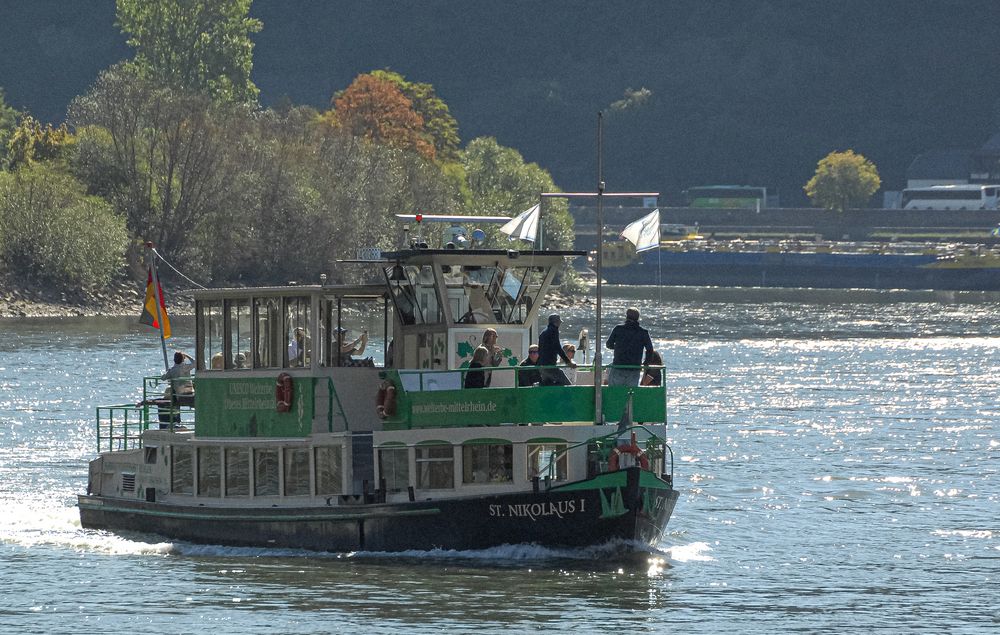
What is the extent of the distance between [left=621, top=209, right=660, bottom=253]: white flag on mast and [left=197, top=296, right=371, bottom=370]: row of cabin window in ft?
19.1

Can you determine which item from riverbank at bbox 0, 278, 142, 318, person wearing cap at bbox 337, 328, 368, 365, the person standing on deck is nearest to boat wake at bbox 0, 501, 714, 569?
the person standing on deck

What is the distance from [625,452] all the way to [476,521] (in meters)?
3.04

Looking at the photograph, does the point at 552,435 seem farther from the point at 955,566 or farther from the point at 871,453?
the point at 871,453

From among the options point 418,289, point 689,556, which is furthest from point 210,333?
point 689,556

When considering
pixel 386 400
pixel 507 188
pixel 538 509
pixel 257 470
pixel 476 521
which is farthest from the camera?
pixel 507 188

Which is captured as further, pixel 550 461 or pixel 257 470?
pixel 257 470

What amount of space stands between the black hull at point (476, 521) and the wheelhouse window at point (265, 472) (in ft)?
1.50

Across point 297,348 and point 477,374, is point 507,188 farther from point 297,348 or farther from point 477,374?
point 477,374

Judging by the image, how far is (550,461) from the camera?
34.3 m

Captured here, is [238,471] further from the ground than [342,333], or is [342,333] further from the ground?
[342,333]

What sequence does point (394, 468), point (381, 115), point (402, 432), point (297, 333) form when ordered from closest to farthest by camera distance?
point (402, 432)
point (394, 468)
point (297, 333)
point (381, 115)

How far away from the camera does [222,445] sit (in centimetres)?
3731

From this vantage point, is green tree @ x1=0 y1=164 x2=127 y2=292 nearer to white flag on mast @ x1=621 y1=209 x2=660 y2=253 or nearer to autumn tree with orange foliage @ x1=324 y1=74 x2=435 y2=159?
autumn tree with orange foliage @ x1=324 y1=74 x2=435 y2=159

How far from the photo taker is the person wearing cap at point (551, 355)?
34.5 m
